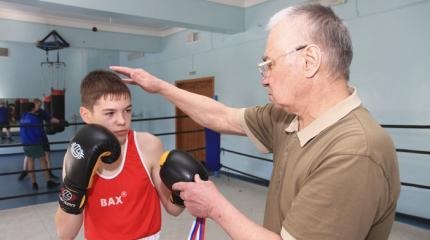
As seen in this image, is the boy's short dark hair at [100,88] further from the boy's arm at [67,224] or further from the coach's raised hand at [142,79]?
the boy's arm at [67,224]

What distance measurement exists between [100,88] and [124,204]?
484 mm

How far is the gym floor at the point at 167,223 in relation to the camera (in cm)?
297

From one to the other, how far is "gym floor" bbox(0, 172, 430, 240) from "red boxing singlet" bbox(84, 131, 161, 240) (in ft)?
5.52

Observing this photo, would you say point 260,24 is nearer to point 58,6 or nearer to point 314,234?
point 58,6

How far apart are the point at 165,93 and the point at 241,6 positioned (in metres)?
3.99

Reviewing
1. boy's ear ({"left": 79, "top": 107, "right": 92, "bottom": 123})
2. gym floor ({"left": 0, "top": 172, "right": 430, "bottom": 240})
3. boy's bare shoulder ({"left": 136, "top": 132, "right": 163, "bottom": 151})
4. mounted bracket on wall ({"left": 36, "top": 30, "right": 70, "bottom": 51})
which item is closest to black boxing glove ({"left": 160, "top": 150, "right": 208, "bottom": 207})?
boy's bare shoulder ({"left": 136, "top": 132, "right": 163, "bottom": 151})

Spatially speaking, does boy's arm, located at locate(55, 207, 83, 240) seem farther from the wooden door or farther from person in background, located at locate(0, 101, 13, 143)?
person in background, located at locate(0, 101, 13, 143)

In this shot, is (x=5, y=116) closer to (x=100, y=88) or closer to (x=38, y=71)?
(x=38, y=71)

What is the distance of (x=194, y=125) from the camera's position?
654 centimetres

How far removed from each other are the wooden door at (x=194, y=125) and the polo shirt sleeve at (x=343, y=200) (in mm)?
5210

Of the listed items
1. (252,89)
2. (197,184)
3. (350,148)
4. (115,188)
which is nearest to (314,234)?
(350,148)

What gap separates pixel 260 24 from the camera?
4910 millimetres

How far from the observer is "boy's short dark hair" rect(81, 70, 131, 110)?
1343mm

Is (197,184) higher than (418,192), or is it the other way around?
(197,184)
